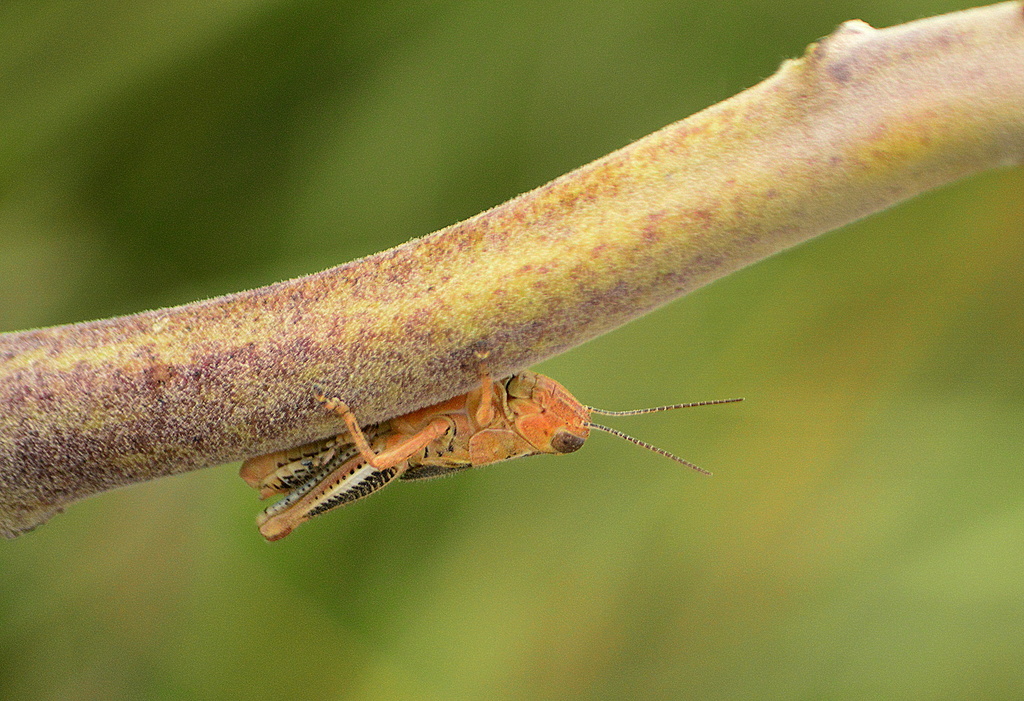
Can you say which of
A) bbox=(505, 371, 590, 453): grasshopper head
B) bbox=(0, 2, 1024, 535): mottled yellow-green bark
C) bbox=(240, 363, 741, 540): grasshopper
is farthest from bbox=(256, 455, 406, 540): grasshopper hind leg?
bbox=(0, 2, 1024, 535): mottled yellow-green bark

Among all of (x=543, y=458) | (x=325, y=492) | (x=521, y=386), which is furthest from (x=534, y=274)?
(x=543, y=458)

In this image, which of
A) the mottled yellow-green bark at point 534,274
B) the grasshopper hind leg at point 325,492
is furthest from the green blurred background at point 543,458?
the mottled yellow-green bark at point 534,274

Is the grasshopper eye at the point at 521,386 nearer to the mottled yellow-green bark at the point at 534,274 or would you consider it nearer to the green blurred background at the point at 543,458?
the mottled yellow-green bark at the point at 534,274

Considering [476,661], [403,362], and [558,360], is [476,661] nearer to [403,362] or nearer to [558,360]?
[558,360]

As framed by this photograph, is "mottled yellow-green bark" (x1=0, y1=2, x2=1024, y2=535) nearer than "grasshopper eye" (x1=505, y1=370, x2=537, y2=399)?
Yes

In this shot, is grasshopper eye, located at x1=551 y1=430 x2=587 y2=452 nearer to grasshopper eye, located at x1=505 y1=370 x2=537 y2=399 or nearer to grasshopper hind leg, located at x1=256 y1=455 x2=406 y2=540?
grasshopper eye, located at x1=505 y1=370 x2=537 y2=399

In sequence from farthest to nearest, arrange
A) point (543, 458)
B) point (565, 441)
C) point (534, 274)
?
point (543, 458), point (565, 441), point (534, 274)

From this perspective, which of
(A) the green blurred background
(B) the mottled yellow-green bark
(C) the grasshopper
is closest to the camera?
(B) the mottled yellow-green bark

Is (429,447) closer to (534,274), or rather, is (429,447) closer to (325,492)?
(325,492)

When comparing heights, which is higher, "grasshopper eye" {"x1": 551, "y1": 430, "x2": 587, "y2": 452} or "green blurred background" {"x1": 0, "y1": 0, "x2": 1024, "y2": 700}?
"green blurred background" {"x1": 0, "y1": 0, "x2": 1024, "y2": 700}
